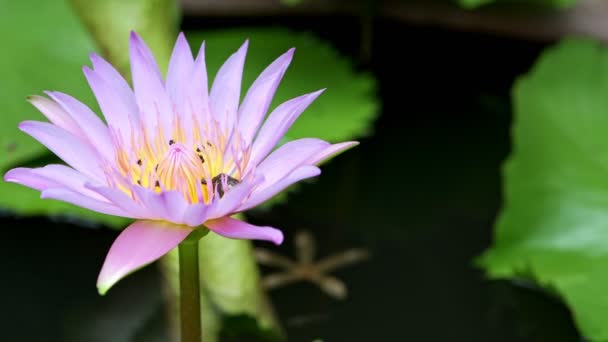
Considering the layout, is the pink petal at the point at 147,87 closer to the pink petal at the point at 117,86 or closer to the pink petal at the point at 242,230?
the pink petal at the point at 117,86

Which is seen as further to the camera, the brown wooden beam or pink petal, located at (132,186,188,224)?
the brown wooden beam

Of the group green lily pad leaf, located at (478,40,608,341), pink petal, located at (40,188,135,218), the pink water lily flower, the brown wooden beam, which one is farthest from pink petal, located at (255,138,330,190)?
the brown wooden beam

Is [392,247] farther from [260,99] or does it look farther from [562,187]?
[260,99]

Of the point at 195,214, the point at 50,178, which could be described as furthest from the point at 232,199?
the point at 50,178

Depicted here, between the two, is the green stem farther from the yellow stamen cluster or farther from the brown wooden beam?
the brown wooden beam

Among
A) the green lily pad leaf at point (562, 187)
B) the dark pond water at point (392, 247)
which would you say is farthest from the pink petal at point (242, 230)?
the green lily pad leaf at point (562, 187)

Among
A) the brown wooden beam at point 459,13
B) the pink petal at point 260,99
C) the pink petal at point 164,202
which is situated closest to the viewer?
the pink petal at point 164,202
